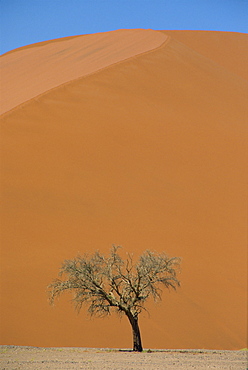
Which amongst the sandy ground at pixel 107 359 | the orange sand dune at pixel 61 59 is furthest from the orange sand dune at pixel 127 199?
the sandy ground at pixel 107 359

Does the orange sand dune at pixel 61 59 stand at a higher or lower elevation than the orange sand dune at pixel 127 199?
higher

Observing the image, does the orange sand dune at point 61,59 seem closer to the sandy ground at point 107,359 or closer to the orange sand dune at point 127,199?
the orange sand dune at point 127,199

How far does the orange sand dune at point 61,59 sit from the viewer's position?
108 ft

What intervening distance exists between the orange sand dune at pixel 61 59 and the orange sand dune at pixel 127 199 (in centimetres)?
172

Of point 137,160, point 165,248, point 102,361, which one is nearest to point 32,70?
point 137,160

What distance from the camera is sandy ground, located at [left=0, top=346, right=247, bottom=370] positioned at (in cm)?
1179

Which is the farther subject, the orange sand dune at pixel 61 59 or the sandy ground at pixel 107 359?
the orange sand dune at pixel 61 59

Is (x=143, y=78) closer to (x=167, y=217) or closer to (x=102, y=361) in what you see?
(x=167, y=217)

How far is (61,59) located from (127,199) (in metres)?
19.8

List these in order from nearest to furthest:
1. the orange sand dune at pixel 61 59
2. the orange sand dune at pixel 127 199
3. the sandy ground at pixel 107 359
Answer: the sandy ground at pixel 107 359 → the orange sand dune at pixel 127 199 → the orange sand dune at pixel 61 59

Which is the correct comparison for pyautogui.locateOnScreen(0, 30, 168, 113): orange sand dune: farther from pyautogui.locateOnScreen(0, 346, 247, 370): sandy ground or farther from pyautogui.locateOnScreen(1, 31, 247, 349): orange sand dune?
pyautogui.locateOnScreen(0, 346, 247, 370): sandy ground

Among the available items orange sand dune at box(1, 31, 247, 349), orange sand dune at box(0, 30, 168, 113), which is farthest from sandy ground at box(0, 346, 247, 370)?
orange sand dune at box(0, 30, 168, 113)

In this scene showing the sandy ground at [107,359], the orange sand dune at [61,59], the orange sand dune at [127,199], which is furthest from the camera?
the orange sand dune at [61,59]

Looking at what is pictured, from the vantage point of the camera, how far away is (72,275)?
618 inches
